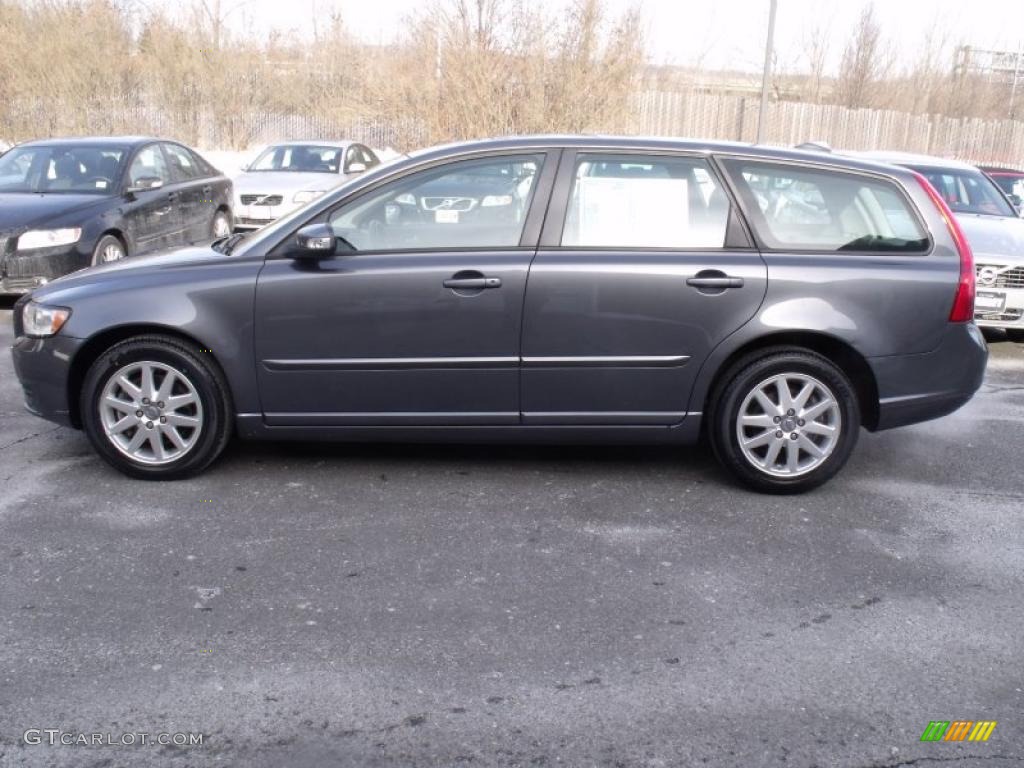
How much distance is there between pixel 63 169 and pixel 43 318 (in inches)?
223

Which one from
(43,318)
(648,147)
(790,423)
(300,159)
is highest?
(648,147)

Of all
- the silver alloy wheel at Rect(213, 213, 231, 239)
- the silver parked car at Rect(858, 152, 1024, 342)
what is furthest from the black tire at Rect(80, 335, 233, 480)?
the silver alloy wheel at Rect(213, 213, 231, 239)

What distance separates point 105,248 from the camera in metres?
9.15

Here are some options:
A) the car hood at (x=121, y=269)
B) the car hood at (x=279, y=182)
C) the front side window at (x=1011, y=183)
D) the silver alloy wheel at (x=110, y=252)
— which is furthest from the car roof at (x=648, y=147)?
the front side window at (x=1011, y=183)

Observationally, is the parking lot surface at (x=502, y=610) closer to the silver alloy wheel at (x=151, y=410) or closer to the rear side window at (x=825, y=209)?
the silver alloy wheel at (x=151, y=410)

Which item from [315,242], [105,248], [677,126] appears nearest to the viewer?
[315,242]

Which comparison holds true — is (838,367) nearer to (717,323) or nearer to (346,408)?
(717,323)

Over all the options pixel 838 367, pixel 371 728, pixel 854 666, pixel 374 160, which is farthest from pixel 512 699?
pixel 374 160

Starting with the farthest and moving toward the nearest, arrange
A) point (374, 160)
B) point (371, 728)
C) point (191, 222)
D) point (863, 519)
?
1. point (374, 160)
2. point (191, 222)
3. point (863, 519)
4. point (371, 728)

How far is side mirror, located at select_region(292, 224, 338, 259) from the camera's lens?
4.68 m

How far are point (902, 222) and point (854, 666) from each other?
2474 millimetres

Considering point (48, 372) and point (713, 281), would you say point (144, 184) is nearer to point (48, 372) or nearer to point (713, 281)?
point (48, 372)

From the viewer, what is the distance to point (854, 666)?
3355mm

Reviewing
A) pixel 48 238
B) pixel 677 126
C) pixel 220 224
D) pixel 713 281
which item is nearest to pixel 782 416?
pixel 713 281
